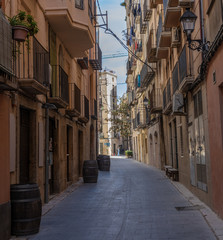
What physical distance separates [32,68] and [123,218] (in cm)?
446

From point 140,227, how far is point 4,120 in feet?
10.8

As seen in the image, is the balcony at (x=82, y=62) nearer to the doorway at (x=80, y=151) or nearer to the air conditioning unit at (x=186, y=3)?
the doorway at (x=80, y=151)

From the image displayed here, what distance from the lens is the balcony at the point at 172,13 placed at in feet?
41.1

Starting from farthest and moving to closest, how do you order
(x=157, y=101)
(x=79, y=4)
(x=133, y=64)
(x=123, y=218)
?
(x=133, y=64) → (x=157, y=101) → (x=79, y=4) → (x=123, y=218)

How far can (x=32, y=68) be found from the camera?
9.98 metres

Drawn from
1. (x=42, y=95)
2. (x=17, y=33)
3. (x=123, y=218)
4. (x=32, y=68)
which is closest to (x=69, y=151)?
(x=42, y=95)

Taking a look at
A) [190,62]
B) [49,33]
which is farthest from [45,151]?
[190,62]

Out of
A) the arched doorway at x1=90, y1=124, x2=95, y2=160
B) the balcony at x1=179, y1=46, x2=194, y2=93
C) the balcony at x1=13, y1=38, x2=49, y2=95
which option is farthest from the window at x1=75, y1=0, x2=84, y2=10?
the arched doorway at x1=90, y1=124, x2=95, y2=160

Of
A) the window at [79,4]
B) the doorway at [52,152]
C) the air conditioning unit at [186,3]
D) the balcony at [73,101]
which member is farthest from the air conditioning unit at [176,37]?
the doorway at [52,152]

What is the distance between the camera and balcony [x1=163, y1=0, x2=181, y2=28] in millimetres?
12519

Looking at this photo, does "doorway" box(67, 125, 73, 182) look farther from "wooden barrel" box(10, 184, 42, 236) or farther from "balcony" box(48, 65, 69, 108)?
"wooden barrel" box(10, 184, 42, 236)

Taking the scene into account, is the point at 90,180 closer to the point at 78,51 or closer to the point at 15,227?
the point at 78,51

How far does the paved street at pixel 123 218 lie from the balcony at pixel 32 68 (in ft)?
9.80

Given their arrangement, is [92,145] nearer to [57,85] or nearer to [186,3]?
[57,85]
